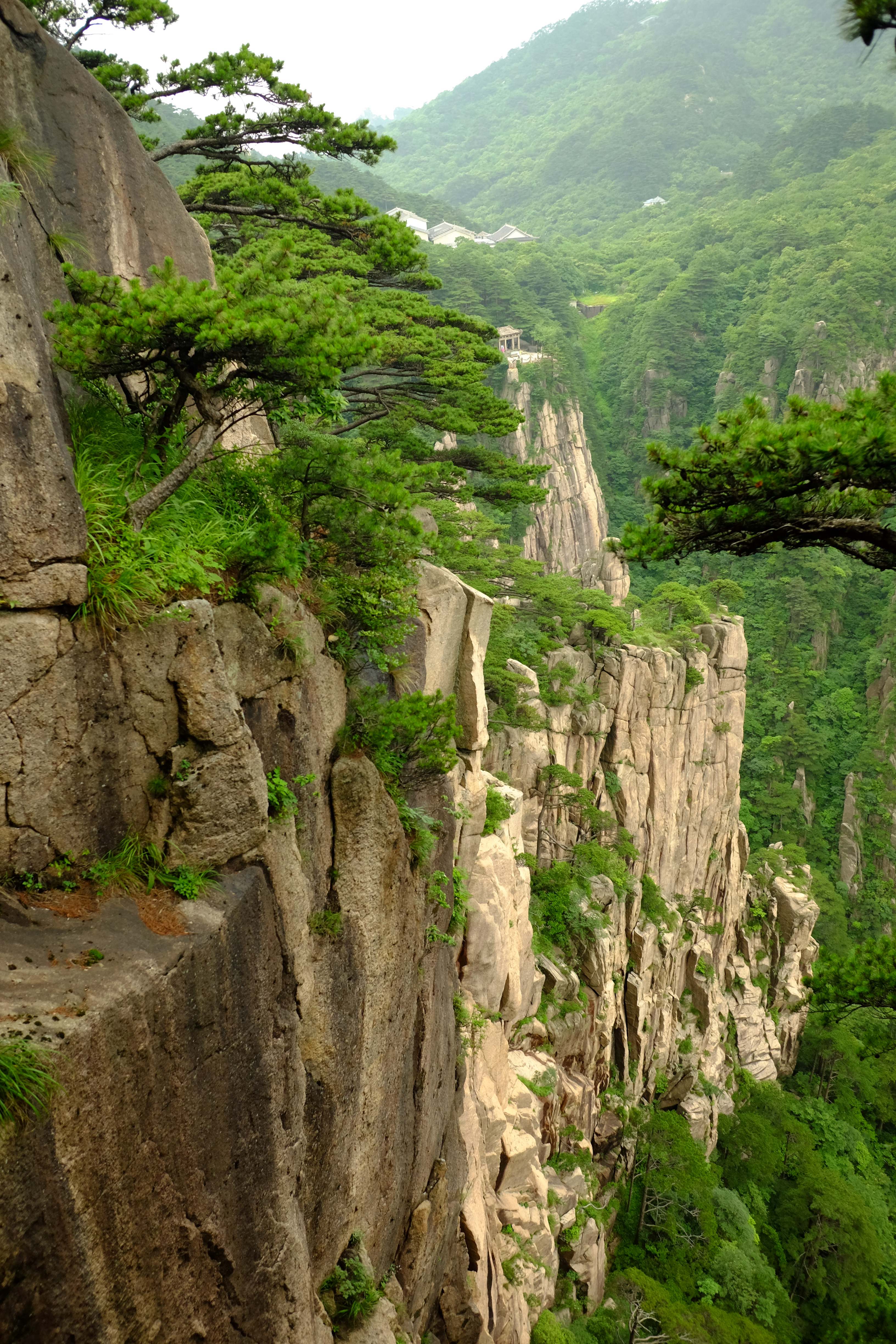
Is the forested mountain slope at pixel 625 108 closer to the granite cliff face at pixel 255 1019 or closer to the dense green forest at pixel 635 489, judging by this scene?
the dense green forest at pixel 635 489

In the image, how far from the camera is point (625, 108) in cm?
14038

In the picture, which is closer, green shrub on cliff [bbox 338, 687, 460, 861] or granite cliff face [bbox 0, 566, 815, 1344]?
granite cliff face [bbox 0, 566, 815, 1344]

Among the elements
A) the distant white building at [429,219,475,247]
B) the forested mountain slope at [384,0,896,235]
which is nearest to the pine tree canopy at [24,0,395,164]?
the distant white building at [429,219,475,247]

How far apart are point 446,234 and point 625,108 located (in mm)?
80051

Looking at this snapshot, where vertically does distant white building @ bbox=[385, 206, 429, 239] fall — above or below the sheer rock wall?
above

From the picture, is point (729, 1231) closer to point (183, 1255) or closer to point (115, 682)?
point (183, 1255)

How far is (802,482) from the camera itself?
550 centimetres

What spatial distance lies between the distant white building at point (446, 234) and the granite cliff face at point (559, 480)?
32.4m

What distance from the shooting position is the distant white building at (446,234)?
88.2m

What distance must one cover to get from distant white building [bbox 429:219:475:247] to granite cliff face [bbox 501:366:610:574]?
106 ft

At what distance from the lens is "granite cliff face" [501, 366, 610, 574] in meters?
62.0

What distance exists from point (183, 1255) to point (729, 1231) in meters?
26.2

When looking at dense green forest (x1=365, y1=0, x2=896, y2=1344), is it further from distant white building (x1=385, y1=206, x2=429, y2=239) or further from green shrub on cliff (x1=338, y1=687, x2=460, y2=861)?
distant white building (x1=385, y1=206, x2=429, y2=239)

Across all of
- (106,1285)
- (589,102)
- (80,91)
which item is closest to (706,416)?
(80,91)
